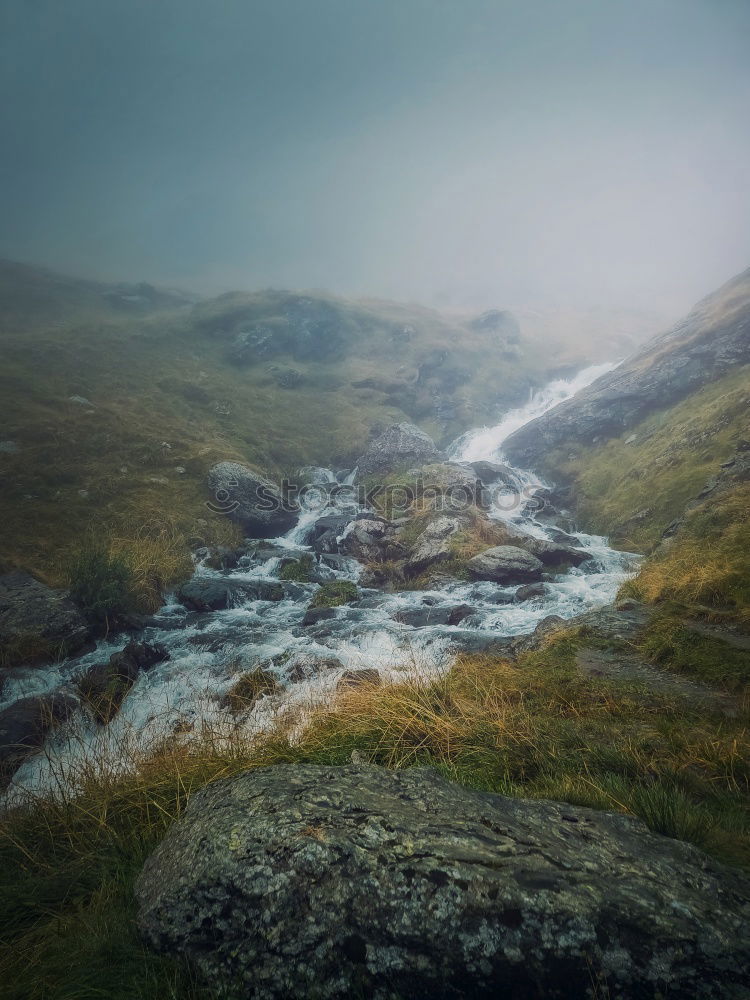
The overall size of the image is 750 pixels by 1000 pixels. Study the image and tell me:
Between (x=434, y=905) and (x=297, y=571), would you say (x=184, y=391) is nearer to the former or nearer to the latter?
(x=297, y=571)

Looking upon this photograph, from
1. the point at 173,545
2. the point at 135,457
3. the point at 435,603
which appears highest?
the point at 135,457

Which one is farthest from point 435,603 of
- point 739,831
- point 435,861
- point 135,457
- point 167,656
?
point 135,457

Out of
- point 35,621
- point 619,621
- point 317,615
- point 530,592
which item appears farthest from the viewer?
point 530,592

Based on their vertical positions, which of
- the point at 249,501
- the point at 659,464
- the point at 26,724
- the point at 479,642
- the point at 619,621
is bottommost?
the point at 479,642

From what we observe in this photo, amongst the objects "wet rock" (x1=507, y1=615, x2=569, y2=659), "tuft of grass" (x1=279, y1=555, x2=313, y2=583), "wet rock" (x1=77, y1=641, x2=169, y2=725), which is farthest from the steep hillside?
"tuft of grass" (x1=279, y1=555, x2=313, y2=583)

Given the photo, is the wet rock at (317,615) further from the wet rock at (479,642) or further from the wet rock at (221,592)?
the wet rock at (479,642)

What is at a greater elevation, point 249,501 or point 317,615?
point 249,501

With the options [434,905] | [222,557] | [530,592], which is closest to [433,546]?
[530,592]

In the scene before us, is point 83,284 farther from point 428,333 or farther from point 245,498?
point 245,498
